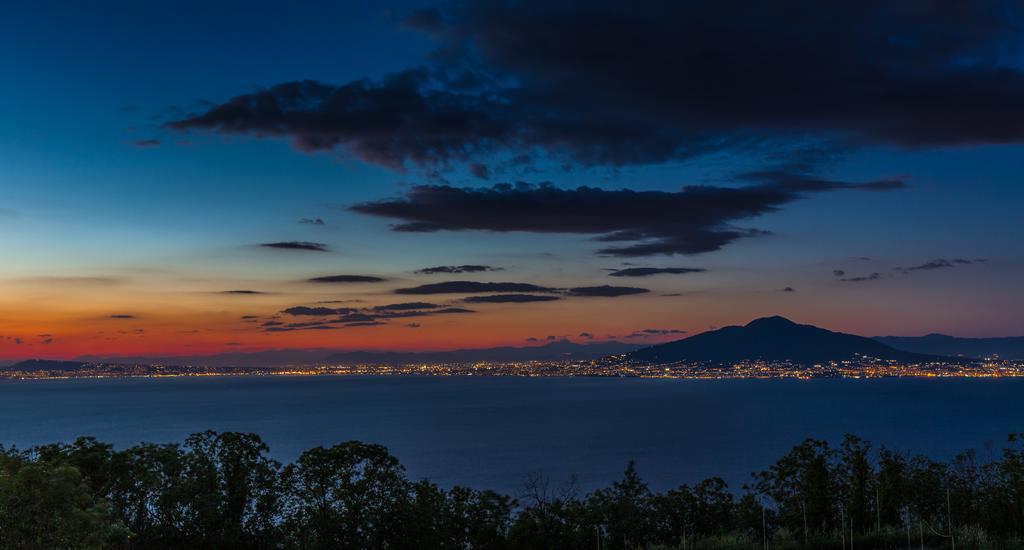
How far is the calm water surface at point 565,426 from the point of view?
7500 centimetres

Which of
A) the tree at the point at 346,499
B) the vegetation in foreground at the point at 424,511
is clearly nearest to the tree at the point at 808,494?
the vegetation in foreground at the point at 424,511

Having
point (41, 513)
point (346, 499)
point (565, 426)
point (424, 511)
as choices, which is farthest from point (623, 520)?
point (565, 426)

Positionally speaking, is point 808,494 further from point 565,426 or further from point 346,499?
point 565,426

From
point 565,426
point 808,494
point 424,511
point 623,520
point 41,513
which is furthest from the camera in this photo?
point 565,426

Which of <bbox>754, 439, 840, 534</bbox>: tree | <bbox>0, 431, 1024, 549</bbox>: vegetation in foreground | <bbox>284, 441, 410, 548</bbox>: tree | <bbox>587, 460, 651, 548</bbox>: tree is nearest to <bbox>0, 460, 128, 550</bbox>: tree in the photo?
<bbox>0, 431, 1024, 549</bbox>: vegetation in foreground

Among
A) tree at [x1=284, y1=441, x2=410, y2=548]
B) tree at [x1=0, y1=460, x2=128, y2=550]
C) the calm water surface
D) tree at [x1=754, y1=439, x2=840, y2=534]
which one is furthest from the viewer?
the calm water surface

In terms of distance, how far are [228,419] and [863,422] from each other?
101515 mm

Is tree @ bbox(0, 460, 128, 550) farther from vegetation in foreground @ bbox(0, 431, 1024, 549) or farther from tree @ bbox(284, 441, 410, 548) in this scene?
tree @ bbox(284, 441, 410, 548)

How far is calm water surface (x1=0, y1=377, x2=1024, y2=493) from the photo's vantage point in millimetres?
75000

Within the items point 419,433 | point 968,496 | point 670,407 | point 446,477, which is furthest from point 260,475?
point 670,407

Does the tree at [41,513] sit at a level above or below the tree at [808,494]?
above

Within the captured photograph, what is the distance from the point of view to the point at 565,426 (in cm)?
10975

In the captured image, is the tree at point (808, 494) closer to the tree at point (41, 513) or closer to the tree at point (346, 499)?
the tree at point (346, 499)

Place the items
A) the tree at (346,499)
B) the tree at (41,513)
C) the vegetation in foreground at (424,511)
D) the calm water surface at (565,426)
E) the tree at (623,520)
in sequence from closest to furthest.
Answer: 1. the tree at (41,513)
2. the vegetation in foreground at (424,511)
3. the tree at (346,499)
4. the tree at (623,520)
5. the calm water surface at (565,426)
